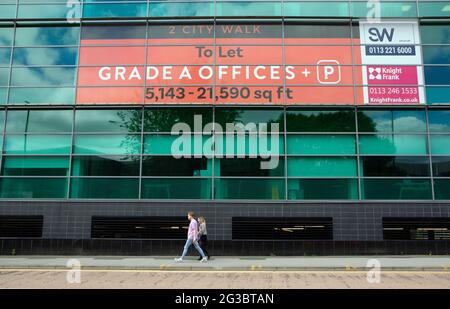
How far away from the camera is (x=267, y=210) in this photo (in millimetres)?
15438

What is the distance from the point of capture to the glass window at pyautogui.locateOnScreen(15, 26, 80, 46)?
17109mm

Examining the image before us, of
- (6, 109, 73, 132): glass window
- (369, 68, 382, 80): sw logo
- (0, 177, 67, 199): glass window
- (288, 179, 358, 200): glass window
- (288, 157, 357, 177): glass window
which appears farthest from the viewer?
(6, 109, 73, 132): glass window

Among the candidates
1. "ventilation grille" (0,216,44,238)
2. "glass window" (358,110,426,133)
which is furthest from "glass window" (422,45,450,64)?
"ventilation grille" (0,216,44,238)

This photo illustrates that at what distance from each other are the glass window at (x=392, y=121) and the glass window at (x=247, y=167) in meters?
3.52

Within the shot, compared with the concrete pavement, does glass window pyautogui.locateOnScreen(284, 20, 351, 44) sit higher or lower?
higher

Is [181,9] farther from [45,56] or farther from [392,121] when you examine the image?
[392,121]

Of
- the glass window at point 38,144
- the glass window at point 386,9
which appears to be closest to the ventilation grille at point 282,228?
the glass window at point 38,144

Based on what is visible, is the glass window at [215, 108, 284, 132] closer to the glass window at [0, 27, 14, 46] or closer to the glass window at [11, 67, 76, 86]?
the glass window at [11, 67, 76, 86]

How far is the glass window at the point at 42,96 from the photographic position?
1661 centimetres

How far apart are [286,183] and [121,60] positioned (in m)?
8.12

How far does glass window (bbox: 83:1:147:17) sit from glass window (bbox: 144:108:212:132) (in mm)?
4138

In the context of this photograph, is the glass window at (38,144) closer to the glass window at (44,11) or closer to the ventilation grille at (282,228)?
the glass window at (44,11)
